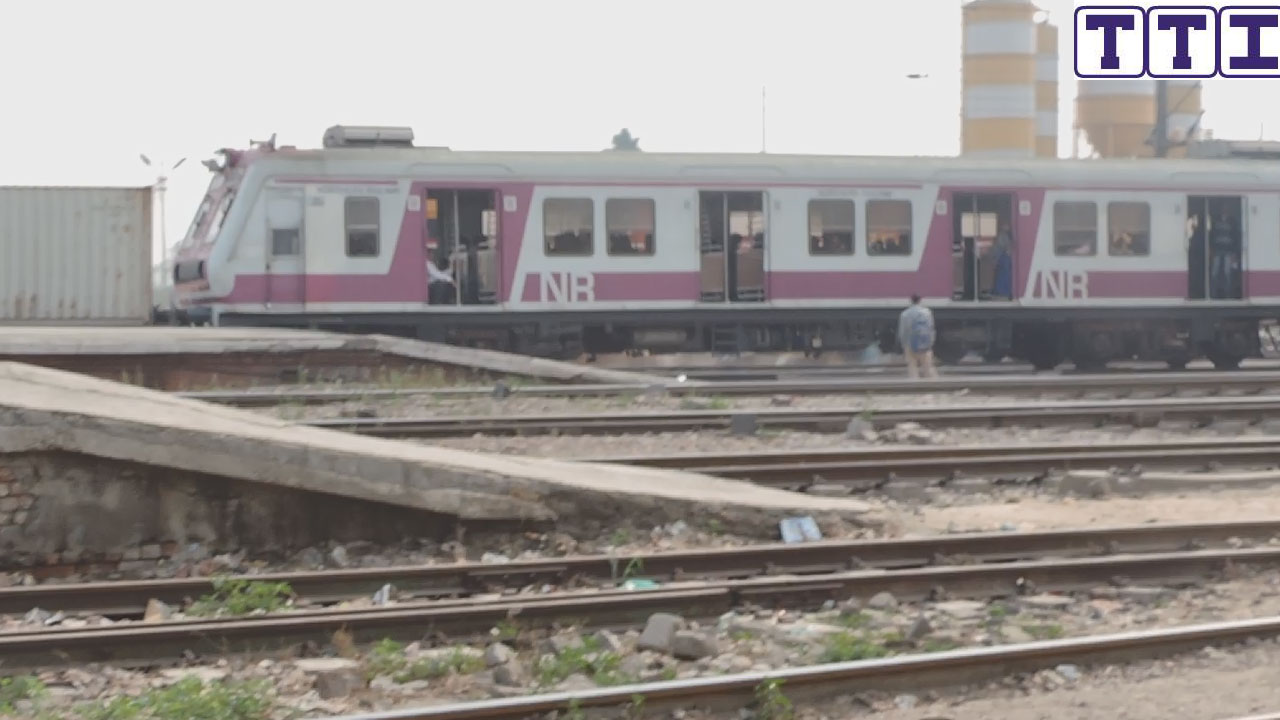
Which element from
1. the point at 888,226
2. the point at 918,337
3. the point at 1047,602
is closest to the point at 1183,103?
the point at 888,226

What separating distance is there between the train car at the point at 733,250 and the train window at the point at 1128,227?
33 millimetres

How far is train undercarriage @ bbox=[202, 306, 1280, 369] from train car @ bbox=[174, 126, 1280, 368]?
1.4 inches

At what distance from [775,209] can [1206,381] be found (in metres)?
6.63

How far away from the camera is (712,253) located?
25047 millimetres

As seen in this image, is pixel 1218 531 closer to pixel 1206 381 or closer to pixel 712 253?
pixel 1206 381

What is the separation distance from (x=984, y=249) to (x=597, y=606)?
62.2 feet

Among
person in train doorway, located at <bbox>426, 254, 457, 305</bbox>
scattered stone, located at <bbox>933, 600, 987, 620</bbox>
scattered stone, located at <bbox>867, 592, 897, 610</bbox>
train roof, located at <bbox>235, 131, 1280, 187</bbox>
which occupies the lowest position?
scattered stone, located at <bbox>933, 600, 987, 620</bbox>

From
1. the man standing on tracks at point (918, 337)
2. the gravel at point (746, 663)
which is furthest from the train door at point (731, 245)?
the gravel at point (746, 663)

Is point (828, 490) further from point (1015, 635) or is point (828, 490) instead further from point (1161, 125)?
point (1161, 125)

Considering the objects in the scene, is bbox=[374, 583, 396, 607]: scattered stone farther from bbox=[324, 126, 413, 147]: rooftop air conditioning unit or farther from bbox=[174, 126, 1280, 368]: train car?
bbox=[324, 126, 413, 147]: rooftop air conditioning unit

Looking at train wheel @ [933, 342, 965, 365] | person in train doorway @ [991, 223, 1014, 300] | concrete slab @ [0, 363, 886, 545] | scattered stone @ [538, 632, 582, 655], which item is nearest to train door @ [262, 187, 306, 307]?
train wheel @ [933, 342, 965, 365]

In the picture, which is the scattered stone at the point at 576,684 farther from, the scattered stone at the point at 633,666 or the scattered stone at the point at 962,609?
the scattered stone at the point at 962,609

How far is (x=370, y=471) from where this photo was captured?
34.1ft

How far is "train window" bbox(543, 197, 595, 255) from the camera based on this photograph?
955 inches
